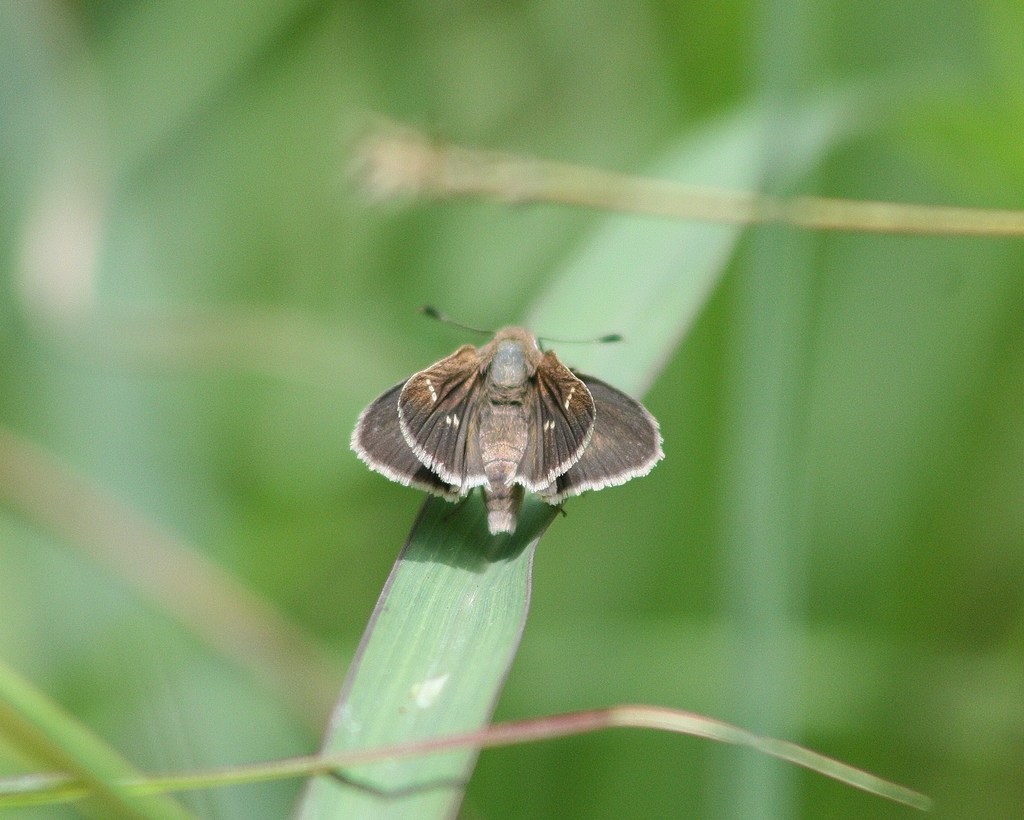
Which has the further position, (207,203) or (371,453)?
(207,203)

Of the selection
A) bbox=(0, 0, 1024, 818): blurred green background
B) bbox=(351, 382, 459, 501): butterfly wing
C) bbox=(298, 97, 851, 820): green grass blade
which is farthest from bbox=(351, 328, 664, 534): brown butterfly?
bbox=(0, 0, 1024, 818): blurred green background

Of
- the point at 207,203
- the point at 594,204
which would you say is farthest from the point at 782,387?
the point at 207,203

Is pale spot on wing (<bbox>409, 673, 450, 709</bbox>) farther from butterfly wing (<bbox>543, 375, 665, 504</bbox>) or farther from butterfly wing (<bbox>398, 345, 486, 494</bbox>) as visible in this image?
butterfly wing (<bbox>543, 375, 665, 504</bbox>)

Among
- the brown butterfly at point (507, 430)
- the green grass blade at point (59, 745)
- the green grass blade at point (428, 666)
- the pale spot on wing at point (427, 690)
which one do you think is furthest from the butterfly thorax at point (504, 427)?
the green grass blade at point (59, 745)

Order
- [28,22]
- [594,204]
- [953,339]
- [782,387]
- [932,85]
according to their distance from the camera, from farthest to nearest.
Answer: [28,22]
[953,339]
[594,204]
[932,85]
[782,387]

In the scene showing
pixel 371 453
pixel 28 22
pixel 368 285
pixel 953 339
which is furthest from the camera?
pixel 368 285

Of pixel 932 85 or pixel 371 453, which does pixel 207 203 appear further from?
pixel 932 85

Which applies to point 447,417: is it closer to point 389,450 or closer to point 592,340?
point 389,450

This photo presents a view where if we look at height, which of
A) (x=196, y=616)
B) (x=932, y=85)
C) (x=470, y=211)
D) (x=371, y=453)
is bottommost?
(x=196, y=616)
